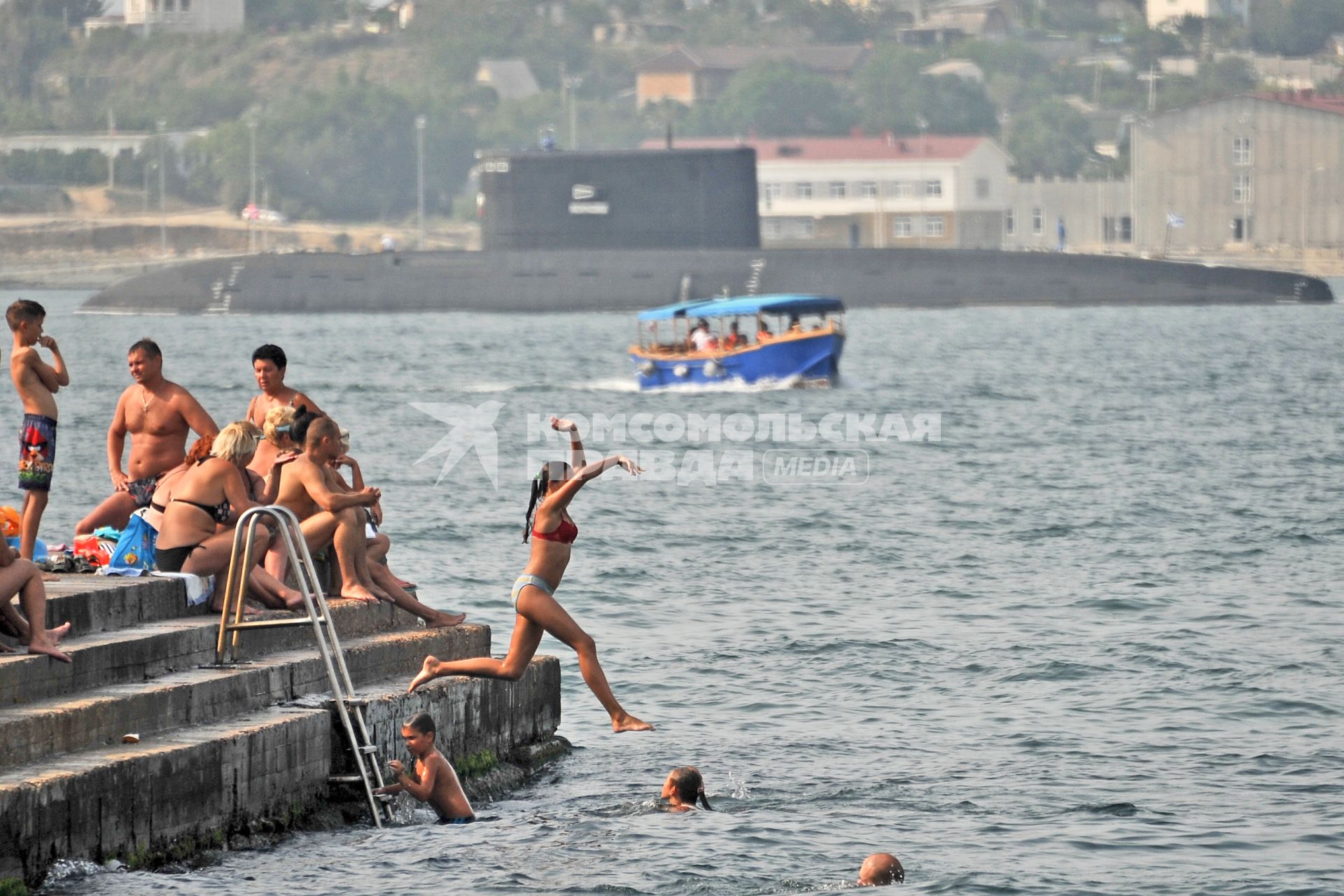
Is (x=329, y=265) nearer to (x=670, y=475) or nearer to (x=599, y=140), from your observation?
(x=670, y=475)

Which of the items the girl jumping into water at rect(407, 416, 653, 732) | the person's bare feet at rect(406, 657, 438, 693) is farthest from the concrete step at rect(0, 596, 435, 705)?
the girl jumping into water at rect(407, 416, 653, 732)

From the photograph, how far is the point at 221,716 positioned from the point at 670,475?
71.6 feet

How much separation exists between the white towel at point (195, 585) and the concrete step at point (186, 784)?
87 centimetres

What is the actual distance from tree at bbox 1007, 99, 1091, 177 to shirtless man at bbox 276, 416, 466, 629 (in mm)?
126375

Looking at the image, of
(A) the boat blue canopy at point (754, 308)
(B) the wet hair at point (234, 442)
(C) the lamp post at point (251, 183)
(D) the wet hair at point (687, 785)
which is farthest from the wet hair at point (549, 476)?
(C) the lamp post at point (251, 183)

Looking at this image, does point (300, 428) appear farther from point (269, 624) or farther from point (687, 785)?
point (687, 785)

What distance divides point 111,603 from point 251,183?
124 metres

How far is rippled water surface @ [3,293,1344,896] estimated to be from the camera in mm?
11172

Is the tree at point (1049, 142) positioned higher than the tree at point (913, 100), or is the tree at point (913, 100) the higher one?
the tree at point (913, 100)


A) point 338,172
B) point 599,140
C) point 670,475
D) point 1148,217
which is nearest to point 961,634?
point 670,475

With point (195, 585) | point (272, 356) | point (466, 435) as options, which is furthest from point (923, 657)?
point (466, 435)

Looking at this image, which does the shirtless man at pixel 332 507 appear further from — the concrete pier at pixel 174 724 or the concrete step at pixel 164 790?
the concrete step at pixel 164 790

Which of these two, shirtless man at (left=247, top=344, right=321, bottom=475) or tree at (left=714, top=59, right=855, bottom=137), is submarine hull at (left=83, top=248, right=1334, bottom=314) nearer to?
shirtless man at (left=247, top=344, right=321, bottom=475)

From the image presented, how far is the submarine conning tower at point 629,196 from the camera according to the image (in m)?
64.2
